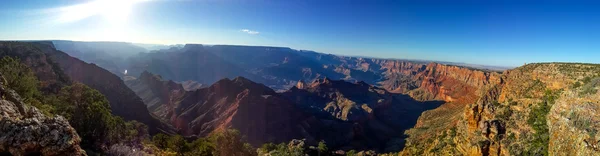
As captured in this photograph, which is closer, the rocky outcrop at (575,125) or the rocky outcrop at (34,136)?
the rocky outcrop at (34,136)

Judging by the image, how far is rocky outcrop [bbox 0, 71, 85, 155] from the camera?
1644 centimetres

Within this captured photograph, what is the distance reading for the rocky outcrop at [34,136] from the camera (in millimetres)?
16438

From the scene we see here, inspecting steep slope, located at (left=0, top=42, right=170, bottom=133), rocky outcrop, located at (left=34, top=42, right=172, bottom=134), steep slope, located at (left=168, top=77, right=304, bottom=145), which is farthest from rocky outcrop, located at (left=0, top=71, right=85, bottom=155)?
steep slope, located at (left=168, top=77, right=304, bottom=145)

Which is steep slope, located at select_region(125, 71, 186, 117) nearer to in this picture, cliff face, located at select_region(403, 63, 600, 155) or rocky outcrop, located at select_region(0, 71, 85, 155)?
rocky outcrop, located at select_region(0, 71, 85, 155)

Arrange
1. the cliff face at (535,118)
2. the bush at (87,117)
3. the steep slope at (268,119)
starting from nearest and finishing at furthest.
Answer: the cliff face at (535,118) < the bush at (87,117) < the steep slope at (268,119)

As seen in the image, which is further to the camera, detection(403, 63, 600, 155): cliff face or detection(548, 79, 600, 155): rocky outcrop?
detection(403, 63, 600, 155): cliff face

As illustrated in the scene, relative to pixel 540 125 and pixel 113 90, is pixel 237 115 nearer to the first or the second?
pixel 113 90

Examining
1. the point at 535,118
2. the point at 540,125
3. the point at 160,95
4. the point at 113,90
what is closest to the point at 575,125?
the point at 540,125

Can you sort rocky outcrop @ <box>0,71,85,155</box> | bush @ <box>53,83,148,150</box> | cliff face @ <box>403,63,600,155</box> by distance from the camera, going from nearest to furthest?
rocky outcrop @ <box>0,71,85,155</box> → cliff face @ <box>403,63,600,155</box> → bush @ <box>53,83,148,150</box>

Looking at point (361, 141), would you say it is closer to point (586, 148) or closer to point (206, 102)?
point (206, 102)

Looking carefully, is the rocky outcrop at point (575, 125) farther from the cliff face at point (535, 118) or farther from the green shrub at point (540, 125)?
the green shrub at point (540, 125)

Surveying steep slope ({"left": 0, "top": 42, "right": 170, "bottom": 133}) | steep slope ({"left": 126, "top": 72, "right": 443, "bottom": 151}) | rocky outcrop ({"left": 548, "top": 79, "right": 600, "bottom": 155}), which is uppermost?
rocky outcrop ({"left": 548, "top": 79, "right": 600, "bottom": 155})

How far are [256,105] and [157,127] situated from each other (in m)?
42.5

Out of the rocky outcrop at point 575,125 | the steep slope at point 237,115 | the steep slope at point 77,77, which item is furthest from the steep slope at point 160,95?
the rocky outcrop at point 575,125
